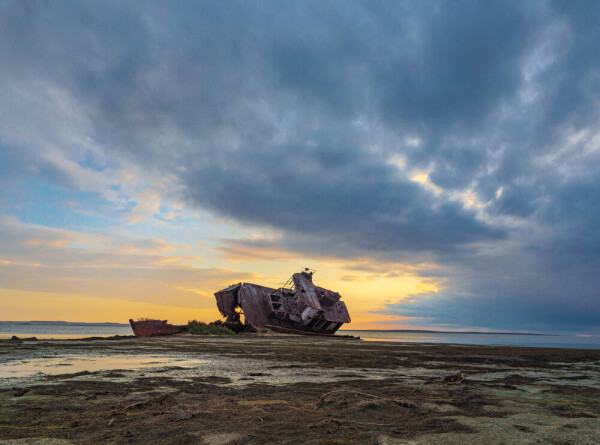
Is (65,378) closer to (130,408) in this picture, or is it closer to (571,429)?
(130,408)

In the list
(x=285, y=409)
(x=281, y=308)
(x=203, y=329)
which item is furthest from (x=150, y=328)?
(x=285, y=409)

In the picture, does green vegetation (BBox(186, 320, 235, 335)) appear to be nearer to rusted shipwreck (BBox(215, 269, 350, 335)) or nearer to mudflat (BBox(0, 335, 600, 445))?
rusted shipwreck (BBox(215, 269, 350, 335))

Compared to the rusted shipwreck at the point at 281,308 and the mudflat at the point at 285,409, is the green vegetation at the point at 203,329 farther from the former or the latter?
the mudflat at the point at 285,409

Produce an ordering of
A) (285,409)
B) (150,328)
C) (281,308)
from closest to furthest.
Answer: (285,409) → (150,328) → (281,308)

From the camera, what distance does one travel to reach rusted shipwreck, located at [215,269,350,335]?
34531 millimetres

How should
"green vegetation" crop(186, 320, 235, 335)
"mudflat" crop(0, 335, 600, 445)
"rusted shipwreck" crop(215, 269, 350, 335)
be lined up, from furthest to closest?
"rusted shipwreck" crop(215, 269, 350, 335) < "green vegetation" crop(186, 320, 235, 335) < "mudflat" crop(0, 335, 600, 445)

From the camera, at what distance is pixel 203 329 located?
30750 millimetres

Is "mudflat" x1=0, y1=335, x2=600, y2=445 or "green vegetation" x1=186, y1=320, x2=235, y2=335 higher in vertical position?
"green vegetation" x1=186, y1=320, x2=235, y2=335

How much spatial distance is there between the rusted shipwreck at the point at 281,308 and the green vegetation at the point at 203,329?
282 cm

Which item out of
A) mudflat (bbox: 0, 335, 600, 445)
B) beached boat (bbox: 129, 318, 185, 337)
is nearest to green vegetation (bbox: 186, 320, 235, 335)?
beached boat (bbox: 129, 318, 185, 337)

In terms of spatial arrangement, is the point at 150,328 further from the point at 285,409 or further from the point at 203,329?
the point at 285,409

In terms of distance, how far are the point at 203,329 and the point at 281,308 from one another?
312 inches

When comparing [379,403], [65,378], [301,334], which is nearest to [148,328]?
[301,334]

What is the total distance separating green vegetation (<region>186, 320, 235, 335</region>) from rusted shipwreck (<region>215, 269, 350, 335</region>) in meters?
2.82
